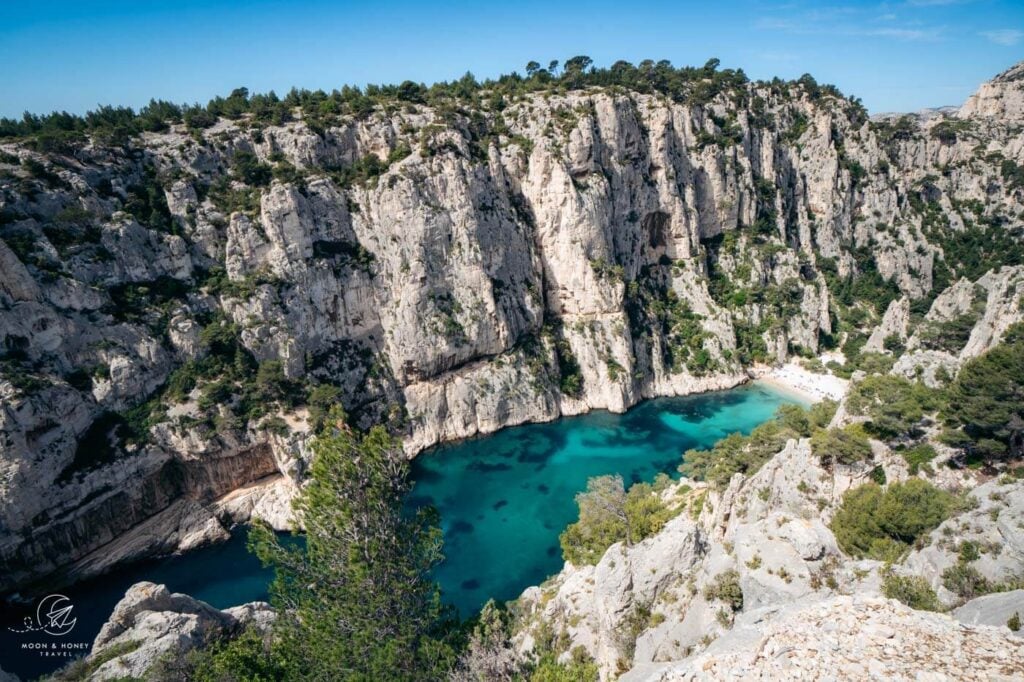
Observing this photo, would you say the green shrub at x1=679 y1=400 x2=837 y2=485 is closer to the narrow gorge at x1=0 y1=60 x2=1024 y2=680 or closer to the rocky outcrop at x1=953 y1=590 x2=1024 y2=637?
the narrow gorge at x1=0 y1=60 x2=1024 y2=680

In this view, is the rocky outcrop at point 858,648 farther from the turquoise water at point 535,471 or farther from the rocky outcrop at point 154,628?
the turquoise water at point 535,471

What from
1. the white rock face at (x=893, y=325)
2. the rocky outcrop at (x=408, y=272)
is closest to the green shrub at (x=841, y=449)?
the rocky outcrop at (x=408, y=272)

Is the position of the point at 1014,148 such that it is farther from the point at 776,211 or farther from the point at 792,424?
the point at 792,424

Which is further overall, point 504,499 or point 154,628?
point 504,499

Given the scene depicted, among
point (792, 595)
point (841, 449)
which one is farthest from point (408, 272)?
point (792, 595)

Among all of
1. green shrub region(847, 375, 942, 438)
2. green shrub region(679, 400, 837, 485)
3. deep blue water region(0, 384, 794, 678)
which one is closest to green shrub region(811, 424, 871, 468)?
green shrub region(847, 375, 942, 438)

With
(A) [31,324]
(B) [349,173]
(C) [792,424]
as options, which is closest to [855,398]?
(C) [792,424]

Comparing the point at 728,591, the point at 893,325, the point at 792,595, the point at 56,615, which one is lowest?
the point at 56,615

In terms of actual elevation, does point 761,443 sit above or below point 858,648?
below

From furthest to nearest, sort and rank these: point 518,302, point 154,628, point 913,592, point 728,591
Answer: point 518,302
point 154,628
point 728,591
point 913,592

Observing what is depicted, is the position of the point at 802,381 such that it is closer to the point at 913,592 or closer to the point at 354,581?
the point at 913,592
